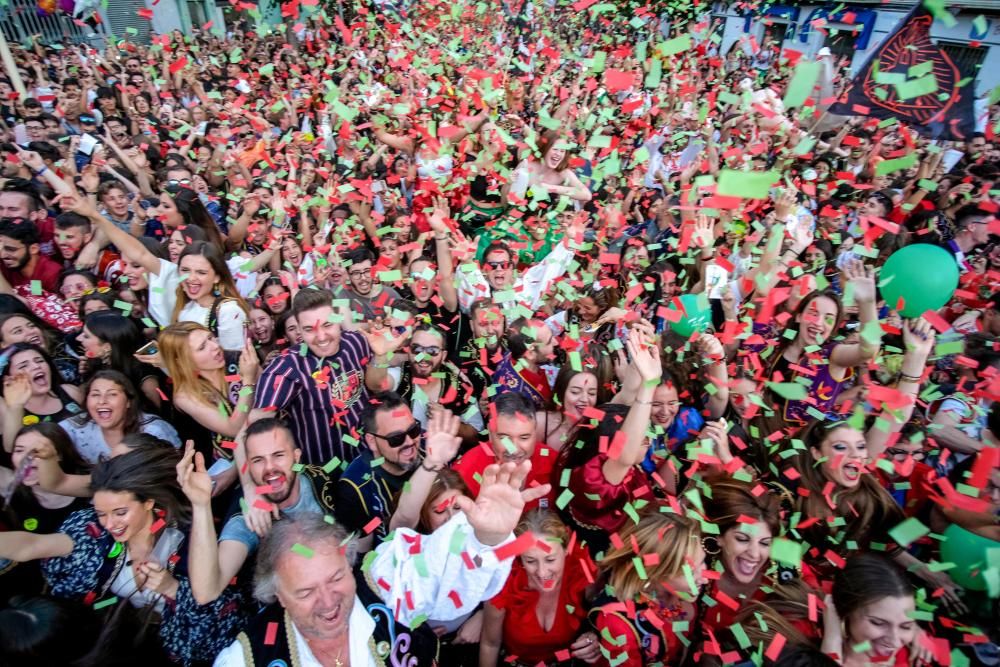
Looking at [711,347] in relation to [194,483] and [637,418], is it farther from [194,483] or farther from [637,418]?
[194,483]

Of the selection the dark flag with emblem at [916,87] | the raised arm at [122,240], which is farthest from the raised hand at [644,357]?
the dark flag with emblem at [916,87]

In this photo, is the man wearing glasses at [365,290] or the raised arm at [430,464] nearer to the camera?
the raised arm at [430,464]

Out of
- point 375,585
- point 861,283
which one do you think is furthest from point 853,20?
point 375,585

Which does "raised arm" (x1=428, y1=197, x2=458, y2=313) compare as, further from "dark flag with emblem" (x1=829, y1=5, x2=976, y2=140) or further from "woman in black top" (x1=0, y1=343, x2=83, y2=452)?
"dark flag with emblem" (x1=829, y1=5, x2=976, y2=140)

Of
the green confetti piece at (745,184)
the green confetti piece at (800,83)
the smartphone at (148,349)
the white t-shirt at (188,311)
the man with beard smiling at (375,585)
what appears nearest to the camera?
the man with beard smiling at (375,585)

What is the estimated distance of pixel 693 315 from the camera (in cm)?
388

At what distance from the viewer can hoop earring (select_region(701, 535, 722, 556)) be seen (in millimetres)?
2398

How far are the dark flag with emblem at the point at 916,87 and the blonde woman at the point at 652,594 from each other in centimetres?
566

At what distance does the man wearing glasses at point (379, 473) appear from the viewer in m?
2.51

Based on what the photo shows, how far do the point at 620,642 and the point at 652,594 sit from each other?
238 mm

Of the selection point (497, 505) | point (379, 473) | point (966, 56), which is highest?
point (966, 56)

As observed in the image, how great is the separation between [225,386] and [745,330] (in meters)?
3.49

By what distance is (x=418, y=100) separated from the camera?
27.8 ft

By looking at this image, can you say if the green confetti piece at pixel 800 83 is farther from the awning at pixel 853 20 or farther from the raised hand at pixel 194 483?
the awning at pixel 853 20
